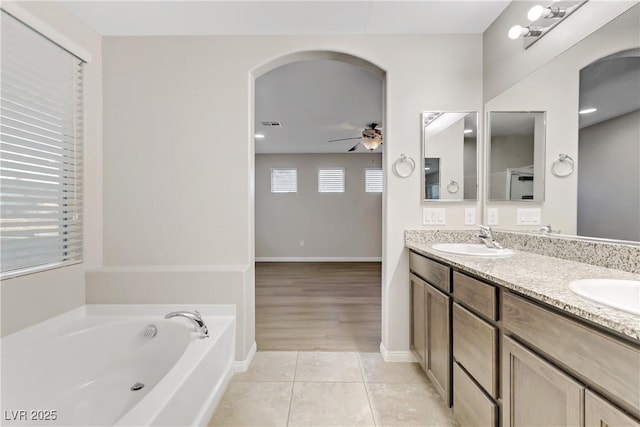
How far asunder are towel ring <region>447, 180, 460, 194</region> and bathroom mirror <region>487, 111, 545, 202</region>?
227 mm

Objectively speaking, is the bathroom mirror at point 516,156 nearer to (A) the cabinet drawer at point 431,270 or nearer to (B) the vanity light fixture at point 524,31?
(B) the vanity light fixture at point 524,31

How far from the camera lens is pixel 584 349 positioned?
2.42 ft

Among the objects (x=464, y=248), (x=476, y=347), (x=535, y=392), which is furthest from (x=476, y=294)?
(x=464, y=248)

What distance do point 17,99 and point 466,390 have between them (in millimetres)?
2829

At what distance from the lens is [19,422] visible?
1262mm

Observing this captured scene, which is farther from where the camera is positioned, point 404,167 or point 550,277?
point 404,167

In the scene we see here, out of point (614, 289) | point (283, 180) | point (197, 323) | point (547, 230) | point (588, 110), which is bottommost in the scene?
point (197, 323)

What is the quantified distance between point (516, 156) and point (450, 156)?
42 centimetres

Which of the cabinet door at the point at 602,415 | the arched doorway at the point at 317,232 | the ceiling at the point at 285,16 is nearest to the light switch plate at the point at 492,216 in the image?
the arched doorway at the point at 317,232

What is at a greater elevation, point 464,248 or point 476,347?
point 464,248

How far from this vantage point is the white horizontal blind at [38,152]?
146cm

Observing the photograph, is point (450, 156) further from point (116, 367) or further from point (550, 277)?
point (116, 367)

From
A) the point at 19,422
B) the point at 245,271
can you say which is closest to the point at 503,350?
the point at 245,271

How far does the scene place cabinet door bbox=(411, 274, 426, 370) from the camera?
184 cm
